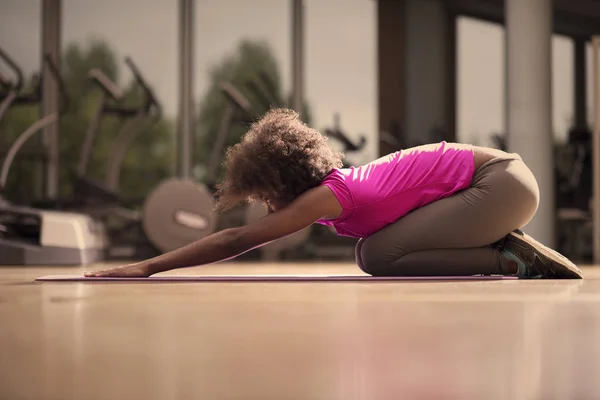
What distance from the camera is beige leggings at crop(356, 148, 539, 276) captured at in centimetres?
236

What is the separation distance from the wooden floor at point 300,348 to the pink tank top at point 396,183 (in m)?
0.70

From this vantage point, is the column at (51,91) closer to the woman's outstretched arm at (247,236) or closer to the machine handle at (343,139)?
the machine handle at (343,139)

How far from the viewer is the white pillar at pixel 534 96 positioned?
5.26m

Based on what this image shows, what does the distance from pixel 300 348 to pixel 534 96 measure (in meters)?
4.74

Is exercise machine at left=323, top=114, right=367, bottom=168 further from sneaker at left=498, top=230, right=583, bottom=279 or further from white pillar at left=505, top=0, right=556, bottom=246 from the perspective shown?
sneaker at left=498, top=230, right=583, bottom=279

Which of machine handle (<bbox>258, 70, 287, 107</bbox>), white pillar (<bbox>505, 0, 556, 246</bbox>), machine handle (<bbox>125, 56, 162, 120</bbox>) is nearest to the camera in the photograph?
white pillar (<bbox>505, 0, 556, 246</bbox>)

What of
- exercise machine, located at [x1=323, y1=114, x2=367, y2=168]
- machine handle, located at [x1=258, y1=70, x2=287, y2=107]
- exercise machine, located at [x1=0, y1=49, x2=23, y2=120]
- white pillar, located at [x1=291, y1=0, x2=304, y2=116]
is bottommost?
exercise machine, located at [x1=323, y1=114, x2=367, y2=168]

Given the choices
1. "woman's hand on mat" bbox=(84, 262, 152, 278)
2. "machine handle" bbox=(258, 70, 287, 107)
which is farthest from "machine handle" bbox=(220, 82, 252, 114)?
"woman's hand on mat" bbox=(84, 262, 152, 278)

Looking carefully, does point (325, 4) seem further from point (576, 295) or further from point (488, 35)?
point (576, 295)

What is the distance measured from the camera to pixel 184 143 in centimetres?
686

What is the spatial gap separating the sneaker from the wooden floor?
744 mm

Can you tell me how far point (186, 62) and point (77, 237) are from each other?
10.0 ft

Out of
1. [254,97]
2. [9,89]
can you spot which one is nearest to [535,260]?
[9,89]

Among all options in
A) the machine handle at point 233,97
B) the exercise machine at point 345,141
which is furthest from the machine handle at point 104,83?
the exercise machine at point 345,141
